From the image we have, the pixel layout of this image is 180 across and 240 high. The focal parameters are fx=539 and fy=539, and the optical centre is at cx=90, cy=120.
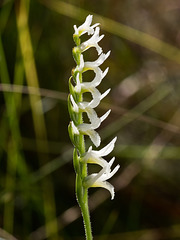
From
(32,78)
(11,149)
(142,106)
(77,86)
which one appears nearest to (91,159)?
(77,86)

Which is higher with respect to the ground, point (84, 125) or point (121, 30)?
point (121, 30)

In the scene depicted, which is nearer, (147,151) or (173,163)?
(147,151)

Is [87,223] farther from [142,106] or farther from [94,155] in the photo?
[142,106]

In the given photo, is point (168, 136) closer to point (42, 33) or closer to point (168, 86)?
point (168, 86)

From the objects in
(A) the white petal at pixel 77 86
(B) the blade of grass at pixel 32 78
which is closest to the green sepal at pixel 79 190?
(A) the white petal at pixel 77 86

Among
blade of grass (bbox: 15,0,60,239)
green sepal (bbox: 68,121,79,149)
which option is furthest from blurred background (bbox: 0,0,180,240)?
green sepal (bbox: 68,121,79,149)

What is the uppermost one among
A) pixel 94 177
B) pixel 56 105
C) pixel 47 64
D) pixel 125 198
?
pixel 47 64

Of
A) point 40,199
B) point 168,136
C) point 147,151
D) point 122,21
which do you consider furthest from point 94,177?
point 122,21

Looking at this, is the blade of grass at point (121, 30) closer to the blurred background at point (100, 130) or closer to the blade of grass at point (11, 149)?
the blurred background at point (100, 130)
